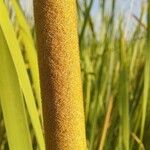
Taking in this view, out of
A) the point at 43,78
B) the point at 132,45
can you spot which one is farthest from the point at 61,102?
the point at 132,45

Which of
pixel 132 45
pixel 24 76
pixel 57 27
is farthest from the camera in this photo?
pixel 132 45

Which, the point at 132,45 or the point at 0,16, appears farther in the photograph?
the point at 132,45

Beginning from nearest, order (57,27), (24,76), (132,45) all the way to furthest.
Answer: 1. (57,27)
2. (24,76)
3. (132,45)

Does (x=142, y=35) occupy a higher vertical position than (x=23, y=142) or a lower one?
lower

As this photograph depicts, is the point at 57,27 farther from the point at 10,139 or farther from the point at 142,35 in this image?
the point at 142,35

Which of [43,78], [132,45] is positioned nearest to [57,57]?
[43,78]

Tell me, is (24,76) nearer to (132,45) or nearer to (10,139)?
(10,139)
